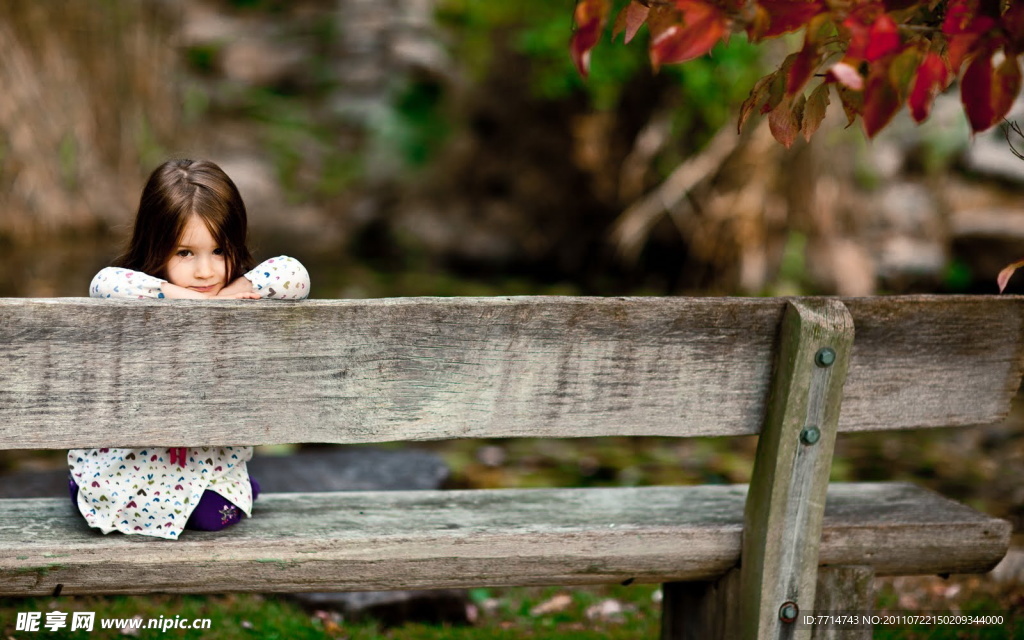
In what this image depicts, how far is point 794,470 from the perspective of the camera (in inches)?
76.7

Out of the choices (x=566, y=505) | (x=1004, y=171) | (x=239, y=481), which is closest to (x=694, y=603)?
(x=566, y=505)

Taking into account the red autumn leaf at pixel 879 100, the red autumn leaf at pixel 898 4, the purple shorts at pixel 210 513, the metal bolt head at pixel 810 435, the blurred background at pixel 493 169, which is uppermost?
the blurred background at pixel 493 169

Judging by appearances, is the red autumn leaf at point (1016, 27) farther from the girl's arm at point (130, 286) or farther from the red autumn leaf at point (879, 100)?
the girl's arm at point (130, 286)

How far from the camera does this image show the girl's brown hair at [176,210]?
219cm

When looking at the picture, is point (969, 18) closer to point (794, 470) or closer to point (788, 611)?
point (794, 470)

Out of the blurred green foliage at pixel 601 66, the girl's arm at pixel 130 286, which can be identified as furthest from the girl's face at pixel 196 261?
the blurred green foliage at pixel 601 66

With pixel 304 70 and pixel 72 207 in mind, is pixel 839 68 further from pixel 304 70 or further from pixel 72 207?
pixel 304 70

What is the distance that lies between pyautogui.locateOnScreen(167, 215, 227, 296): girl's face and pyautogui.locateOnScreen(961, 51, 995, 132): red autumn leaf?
1.50 meters

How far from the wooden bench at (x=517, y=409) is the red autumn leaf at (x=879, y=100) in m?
0.57

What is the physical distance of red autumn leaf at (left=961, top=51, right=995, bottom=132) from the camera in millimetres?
1352

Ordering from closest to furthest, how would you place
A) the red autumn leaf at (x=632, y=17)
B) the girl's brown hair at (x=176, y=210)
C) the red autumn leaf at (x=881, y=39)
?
the red autumn leaf at (x=881, y=39)
the red autumn leaf at (x=632, y=17)
the girl's brown hair at (x=176, y=210)

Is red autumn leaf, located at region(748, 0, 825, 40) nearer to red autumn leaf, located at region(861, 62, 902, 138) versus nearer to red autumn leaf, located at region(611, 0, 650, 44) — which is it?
red autumn leaf, located at region(861, 62, 902, 138)

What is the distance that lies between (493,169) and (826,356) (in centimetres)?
678

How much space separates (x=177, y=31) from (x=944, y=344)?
7.17 metres
